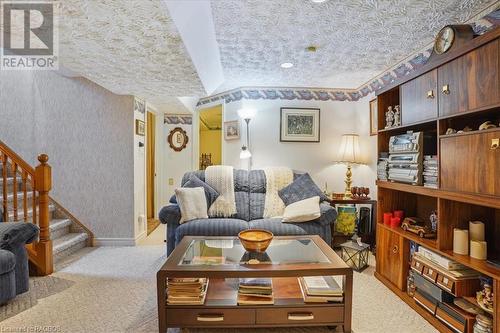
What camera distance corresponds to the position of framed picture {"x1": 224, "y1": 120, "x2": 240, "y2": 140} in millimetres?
4609

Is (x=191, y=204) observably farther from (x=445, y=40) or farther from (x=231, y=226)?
(x=445, y=40)

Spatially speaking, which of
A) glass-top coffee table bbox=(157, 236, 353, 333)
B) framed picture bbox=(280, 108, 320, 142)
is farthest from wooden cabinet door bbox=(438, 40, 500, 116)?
framed picture bbox=(280, 108, 320, 142)

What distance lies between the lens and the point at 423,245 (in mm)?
2211

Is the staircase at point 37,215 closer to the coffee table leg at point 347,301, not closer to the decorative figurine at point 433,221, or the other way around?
the coffee table leg at point 347,301

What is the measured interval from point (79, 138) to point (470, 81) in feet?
13.9

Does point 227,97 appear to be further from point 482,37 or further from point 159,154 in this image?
point 482,37

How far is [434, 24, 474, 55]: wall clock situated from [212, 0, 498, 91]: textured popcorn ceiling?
291 millimetres

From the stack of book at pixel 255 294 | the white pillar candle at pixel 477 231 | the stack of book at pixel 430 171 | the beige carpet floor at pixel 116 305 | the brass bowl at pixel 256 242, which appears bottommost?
the beige carpet floor at pixel 116 305

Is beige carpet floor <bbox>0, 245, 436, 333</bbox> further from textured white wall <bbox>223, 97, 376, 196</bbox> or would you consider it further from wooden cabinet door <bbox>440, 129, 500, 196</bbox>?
textured white wall <bbox>223, 97, 376, 196</bbox>

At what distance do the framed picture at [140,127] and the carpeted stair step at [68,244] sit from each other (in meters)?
1.55

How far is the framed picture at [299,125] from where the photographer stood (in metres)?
4.59

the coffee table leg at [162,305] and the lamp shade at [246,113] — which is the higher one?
the lamp shade at [246,113]

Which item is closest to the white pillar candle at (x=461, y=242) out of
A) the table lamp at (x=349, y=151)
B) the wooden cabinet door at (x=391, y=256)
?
the wooden cabinet door at (x=391, y=256)

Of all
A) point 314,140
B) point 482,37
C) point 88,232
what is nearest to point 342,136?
point 314,140
